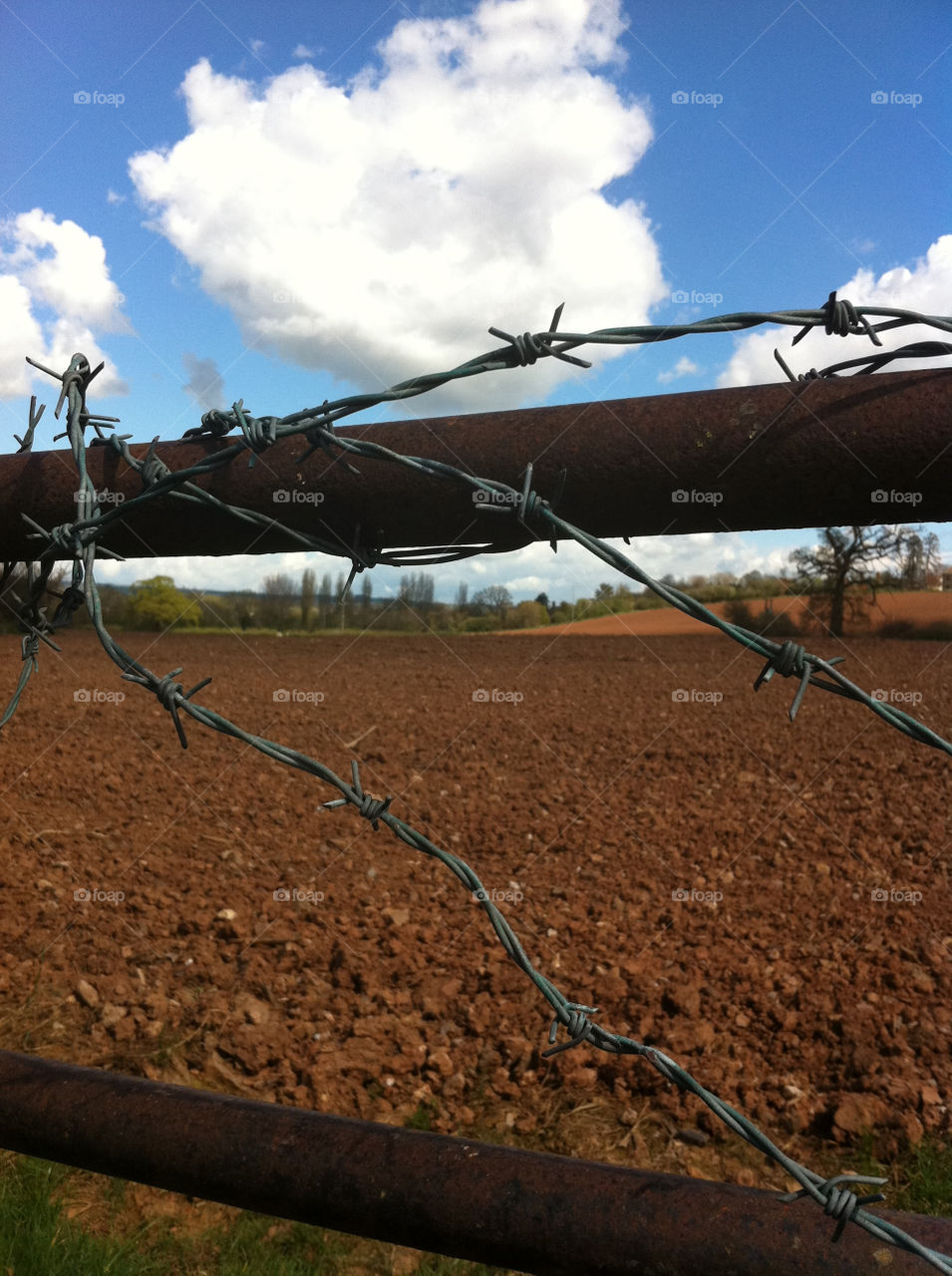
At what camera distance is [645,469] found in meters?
0.92

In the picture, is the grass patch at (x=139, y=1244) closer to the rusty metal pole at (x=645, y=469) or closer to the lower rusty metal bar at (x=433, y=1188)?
the lower rusty metal bar at (x=433, y=1188)

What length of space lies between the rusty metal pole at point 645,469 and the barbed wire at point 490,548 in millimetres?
24

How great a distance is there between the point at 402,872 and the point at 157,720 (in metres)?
3.56

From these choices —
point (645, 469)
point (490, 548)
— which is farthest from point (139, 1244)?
point (645, 469)

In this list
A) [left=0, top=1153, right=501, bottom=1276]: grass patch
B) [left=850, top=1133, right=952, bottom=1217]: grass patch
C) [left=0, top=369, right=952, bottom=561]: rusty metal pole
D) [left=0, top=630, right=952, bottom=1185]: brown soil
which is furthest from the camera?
[left=0, top=630, right=952, bottom=1185]: brown soil

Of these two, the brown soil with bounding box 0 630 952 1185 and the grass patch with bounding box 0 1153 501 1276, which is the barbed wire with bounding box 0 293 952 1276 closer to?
the grass patch with bounding box 0 1153 501 1276

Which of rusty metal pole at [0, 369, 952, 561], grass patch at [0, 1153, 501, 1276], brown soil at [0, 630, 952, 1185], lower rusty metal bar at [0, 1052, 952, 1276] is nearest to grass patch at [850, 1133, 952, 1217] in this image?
brown soil at [0, 630, 952, 1185]

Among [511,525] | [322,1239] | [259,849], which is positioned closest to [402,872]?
[259,849]

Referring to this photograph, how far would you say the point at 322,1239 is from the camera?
2270 millimetres

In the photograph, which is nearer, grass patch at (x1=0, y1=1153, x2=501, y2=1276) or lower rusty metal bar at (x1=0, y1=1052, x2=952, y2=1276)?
lower rusty metal bar at (x1=0, y1=1052, x2=952, y2=1276)

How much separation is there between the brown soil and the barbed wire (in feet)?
6.11

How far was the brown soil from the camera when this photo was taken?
273cm

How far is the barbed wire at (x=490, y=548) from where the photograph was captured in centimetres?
88

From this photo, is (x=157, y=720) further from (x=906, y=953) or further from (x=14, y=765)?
(x=906, y=953)
